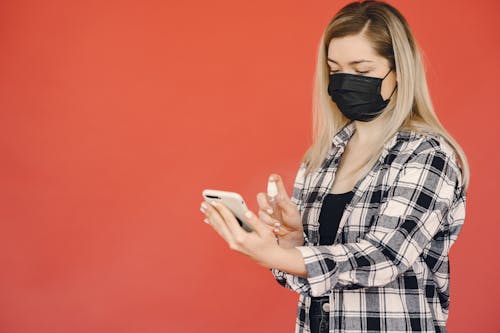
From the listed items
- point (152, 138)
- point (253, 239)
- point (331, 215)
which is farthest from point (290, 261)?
point (152, 138)

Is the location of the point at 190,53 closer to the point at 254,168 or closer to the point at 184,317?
the point at 254,168

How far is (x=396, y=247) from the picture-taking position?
4.63 ft

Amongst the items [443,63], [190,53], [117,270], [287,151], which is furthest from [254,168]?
[443,63]

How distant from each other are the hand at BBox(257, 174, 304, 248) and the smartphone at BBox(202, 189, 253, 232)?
185mm

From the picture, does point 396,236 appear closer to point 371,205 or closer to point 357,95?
point 371,205

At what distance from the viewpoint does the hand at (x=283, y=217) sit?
1.63 m

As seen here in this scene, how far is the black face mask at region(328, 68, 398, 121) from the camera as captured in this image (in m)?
1.70

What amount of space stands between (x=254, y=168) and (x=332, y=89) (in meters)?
1.17

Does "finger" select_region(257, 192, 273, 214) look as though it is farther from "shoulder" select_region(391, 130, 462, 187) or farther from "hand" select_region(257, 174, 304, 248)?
"shoulder" select_region(391, 130, 462, 187)

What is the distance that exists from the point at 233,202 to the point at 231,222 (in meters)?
0.06

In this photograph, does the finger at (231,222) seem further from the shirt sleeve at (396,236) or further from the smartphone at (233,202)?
the shirt sleeve at (396,236)

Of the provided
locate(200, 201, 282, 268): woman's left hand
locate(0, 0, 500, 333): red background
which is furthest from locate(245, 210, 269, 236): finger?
locate(0, 0, 500, 333): red background

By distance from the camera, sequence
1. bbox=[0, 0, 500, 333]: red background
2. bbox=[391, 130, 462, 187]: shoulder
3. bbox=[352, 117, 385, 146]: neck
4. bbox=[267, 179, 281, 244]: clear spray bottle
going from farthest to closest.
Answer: bbox=[0, 0, 500, 333]: red background, bbox=[352, 117, 385, 146]: neck, bbox=[267, 179, 281, 244]: clear spray bottle, bbox=[391, 130, 462, 187]: shoulder

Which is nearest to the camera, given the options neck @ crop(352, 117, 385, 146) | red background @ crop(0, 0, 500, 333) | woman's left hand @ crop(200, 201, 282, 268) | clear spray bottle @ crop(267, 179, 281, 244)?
woman's left hand @ crop(200, 201, 282, 268)
